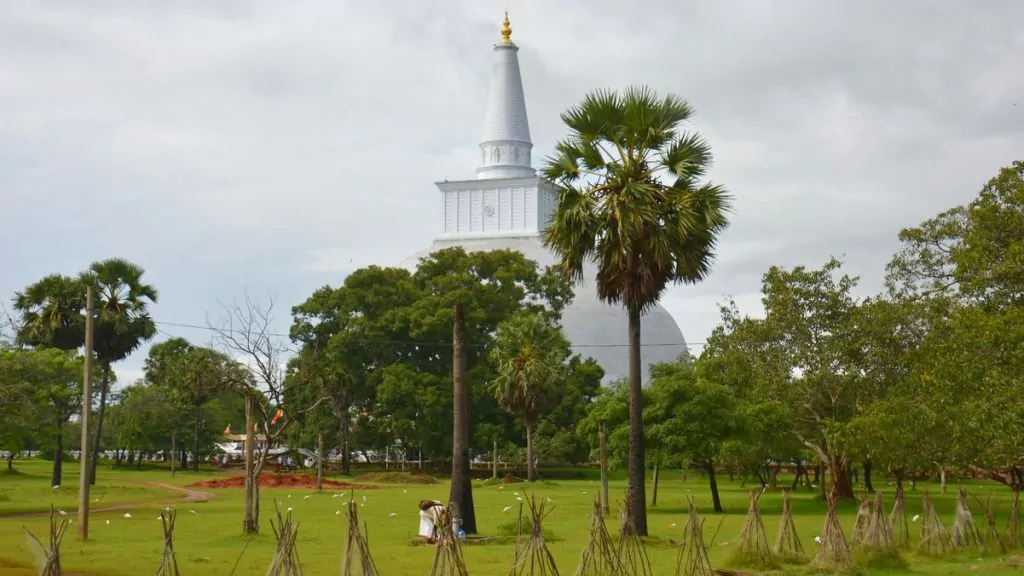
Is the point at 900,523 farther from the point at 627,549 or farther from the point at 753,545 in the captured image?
the point at 627,549

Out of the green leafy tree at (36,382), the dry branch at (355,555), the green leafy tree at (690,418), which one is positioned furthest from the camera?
the green leafy tree at (690,418)

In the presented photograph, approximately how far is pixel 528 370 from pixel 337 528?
2095 cm

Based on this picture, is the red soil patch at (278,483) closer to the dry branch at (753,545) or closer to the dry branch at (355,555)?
the dry branch at (753,545)

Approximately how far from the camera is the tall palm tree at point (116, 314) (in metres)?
39.6

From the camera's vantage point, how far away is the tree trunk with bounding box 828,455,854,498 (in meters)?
33.1

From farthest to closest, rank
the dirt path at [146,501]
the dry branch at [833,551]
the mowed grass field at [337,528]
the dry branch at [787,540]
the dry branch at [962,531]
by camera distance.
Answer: the dirt path at [146,501] < the dry branch at [962,531] < the mowed grass field at [337,528] < the dry branch at [787,540] < the dry branch at [833,551]

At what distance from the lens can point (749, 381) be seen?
34312 millimetres

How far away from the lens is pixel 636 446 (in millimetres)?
20562

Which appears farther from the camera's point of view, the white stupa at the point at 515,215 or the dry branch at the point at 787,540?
the white stupa at the point at 515,215

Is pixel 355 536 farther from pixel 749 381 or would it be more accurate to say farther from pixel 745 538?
pixel 749 381

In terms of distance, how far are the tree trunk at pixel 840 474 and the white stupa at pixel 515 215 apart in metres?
36.8

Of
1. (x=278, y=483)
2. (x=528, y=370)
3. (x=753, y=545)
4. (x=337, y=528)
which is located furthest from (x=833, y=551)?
(x=278, y=483)

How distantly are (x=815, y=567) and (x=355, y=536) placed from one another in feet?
24.6

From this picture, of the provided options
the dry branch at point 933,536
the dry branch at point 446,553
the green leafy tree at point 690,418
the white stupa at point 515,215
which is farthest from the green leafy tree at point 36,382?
the white stupa at point 515,215
